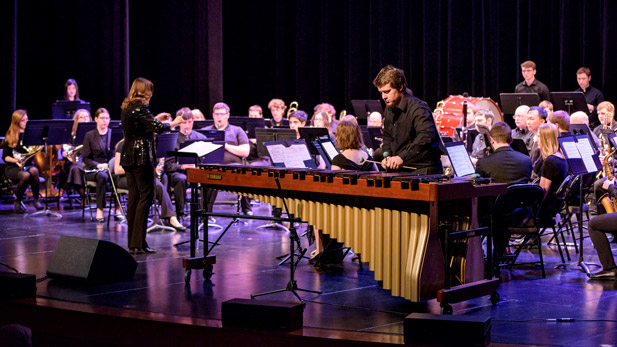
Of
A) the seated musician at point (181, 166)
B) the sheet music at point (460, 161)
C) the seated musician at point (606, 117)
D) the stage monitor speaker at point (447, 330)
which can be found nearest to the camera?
the stage monitor speaker at point (447, 330)

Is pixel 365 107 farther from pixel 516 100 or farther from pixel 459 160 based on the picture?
pixel 459 160

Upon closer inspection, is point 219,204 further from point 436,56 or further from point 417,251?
point 417,251

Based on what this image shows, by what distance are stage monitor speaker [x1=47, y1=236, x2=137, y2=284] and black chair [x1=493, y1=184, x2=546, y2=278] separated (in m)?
2.98

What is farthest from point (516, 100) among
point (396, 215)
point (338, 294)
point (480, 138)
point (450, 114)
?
point (396, 215)

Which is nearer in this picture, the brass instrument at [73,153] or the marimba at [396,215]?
the marimba at [396,215]

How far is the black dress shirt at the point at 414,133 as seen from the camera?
5.99 meters

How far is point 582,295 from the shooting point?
590 centimetres

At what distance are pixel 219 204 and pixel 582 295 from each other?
6.44 meters

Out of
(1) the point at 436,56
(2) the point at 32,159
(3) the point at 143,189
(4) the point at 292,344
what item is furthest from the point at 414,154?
(1) the point at 436,56

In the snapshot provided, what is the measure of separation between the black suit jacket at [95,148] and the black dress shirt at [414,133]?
16.4 ft

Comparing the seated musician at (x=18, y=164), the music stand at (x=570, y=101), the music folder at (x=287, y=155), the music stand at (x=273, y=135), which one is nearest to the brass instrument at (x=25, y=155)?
the seated musician at (x=18, y=164)

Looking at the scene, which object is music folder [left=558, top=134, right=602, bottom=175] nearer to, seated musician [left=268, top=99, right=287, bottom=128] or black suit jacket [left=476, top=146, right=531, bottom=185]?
black suit jacket [left=476, top=146, right=531, bottom=185]

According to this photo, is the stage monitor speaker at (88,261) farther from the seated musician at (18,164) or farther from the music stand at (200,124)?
the seated musician at (18,164)

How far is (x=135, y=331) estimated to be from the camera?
5.12 m
